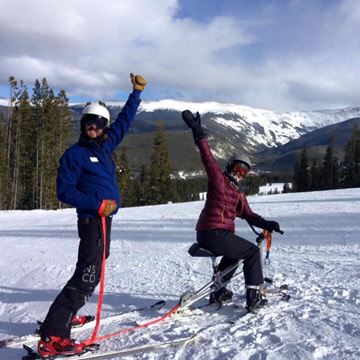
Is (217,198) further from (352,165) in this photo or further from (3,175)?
(352,165)

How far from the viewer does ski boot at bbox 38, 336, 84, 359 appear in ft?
13.9

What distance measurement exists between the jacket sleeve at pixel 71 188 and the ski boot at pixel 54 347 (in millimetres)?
1313

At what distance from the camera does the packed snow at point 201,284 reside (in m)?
4.34

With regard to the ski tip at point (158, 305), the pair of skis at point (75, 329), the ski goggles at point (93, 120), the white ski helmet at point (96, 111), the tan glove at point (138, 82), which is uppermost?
the tan glove at point (138, 82)

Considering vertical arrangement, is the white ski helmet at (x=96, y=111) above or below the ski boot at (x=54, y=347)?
above

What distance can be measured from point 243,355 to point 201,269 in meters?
3.83

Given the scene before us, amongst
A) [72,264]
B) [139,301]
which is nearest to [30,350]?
[139,301]

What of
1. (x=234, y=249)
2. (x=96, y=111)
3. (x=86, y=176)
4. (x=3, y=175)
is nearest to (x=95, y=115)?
(x=96, y=111)

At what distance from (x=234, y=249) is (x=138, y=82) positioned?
2.28 metres

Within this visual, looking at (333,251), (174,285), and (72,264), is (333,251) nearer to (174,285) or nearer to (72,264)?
(174,285)

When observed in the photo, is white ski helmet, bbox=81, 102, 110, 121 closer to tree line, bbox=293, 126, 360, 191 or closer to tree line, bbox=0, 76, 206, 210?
tree line, bbox=0, 76, 206, 210

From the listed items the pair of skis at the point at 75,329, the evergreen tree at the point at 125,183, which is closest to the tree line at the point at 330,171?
the evergreen tree at the point at 125,183

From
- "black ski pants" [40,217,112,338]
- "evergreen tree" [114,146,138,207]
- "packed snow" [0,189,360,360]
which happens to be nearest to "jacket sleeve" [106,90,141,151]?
"black ski pants" [40,217,112,338]

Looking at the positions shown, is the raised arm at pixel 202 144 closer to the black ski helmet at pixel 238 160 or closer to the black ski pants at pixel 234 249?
the black ski helmet at pixel 238 160
